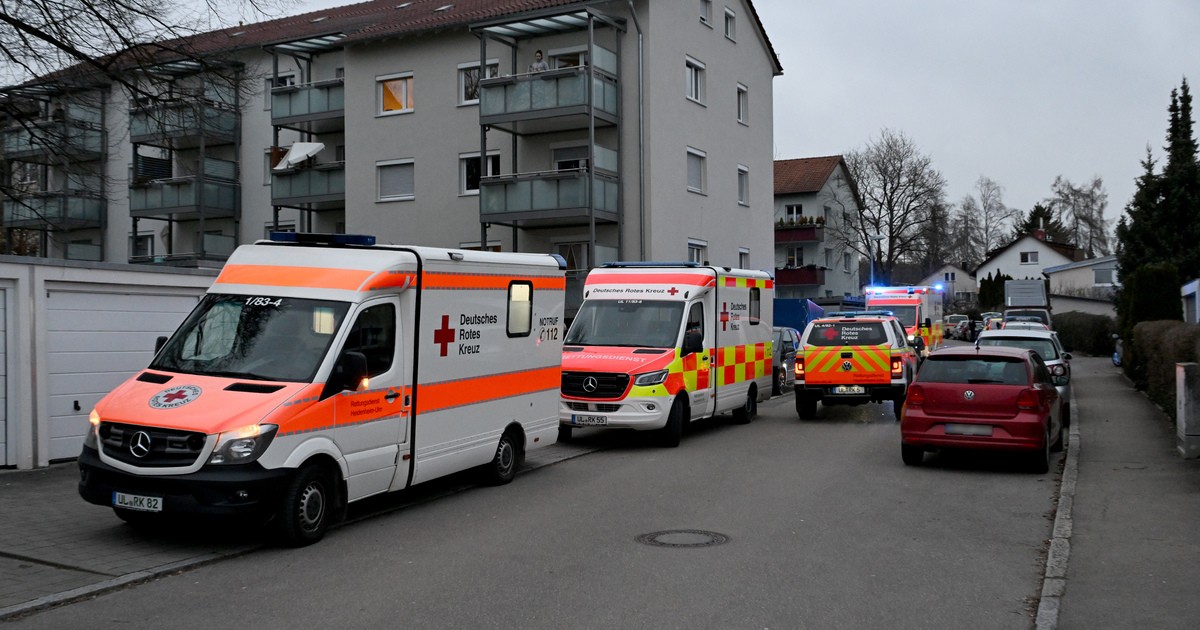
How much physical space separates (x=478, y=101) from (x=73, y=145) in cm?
1797

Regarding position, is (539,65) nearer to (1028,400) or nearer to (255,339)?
(1028,400)

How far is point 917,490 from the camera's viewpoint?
11.4m

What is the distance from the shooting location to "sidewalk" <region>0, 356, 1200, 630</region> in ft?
22.2

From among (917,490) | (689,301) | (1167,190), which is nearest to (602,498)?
(917,490)

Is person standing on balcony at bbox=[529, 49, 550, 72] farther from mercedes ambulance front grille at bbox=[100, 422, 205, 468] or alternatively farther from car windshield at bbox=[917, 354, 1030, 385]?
mercedes ambulance front grille at bbox=[100, 422, 205, 468]

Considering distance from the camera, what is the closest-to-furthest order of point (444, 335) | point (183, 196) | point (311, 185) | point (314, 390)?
point (314, 390), point (444, 335), point (311, 185), point (183, 196)

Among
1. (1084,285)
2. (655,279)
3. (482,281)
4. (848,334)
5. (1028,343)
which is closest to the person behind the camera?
(482,281)

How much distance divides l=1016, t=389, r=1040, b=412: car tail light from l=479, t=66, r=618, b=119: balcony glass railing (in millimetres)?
18465

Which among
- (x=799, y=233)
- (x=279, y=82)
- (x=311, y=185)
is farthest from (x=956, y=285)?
(x=311, y=185)

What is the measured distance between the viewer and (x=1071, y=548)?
843cm

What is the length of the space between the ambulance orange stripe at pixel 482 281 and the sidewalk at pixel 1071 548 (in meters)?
2.98

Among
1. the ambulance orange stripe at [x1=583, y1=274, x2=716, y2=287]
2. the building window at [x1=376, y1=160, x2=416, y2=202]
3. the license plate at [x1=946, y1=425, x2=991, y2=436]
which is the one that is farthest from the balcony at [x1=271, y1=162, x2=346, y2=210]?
the license plate at [x1=946, y1=425, x2=991, y2=436]

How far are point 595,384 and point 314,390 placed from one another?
6.44 metres

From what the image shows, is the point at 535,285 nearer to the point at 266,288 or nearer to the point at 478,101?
the point at 266,288
